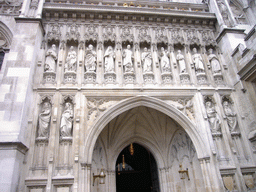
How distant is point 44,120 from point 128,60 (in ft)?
14.0

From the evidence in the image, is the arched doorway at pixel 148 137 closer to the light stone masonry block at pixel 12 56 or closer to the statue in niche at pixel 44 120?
the statue in niche at pixel 44 120

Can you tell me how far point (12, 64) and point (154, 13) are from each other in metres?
6.78

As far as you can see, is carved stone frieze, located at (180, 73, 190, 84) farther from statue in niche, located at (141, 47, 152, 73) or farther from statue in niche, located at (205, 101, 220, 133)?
statue in niche, located at (141, 47, 152, 73)

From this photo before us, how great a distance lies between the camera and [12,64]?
7898 millimetres

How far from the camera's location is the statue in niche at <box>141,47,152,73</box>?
9.22 metres

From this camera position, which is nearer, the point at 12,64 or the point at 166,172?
the point at 12,64

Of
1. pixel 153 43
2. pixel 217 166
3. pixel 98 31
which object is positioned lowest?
pixel 217 166

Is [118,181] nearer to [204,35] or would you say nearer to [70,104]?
[70,104]

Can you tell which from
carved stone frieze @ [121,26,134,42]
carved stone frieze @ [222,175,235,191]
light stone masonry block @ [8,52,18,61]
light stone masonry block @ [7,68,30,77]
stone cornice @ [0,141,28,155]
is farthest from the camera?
carved stone frieze @ [121,26,134,42]

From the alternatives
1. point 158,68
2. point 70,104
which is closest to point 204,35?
point 158,68

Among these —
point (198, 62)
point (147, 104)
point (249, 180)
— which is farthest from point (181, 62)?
point (249, 180)

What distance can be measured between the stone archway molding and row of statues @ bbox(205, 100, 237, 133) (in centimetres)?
82

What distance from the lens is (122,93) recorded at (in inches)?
334

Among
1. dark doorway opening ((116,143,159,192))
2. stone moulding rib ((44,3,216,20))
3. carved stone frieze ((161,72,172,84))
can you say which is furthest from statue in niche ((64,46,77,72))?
dark doorway opening ((116,143,159,192))
